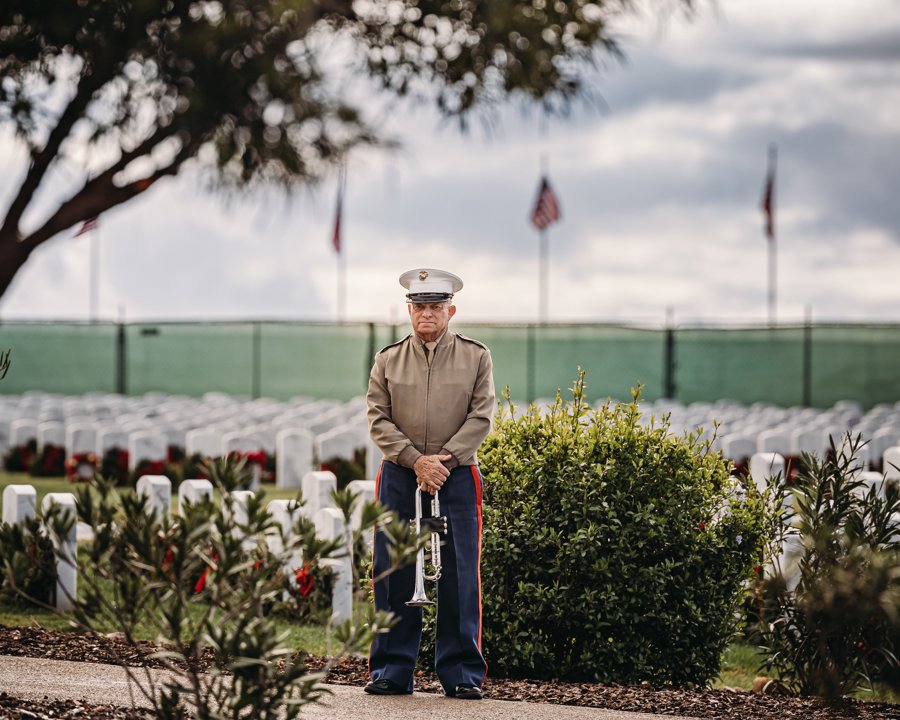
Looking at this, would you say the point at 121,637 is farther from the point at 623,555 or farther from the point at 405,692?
the point at 623,555

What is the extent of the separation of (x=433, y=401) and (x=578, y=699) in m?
1.37

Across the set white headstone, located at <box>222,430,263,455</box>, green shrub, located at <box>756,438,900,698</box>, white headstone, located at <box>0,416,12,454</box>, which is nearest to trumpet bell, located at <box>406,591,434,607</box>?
green shrub, located at <box>756,438,900,698</box>

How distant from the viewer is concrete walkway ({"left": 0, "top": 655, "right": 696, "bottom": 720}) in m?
4.66

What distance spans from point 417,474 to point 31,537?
175 cm

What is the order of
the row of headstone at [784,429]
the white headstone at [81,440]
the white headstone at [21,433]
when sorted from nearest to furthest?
the row of headstone at [784,429]
the white headstone at [81,440]
the white headstone at [21,433]

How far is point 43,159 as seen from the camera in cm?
816

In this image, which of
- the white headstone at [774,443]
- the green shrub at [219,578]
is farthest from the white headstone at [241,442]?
the green shrub at [219,578]

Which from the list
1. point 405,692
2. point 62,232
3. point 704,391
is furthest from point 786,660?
point 704,391

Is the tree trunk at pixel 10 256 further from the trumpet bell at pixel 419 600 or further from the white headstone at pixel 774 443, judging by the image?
the white headstone at pixel 774 443

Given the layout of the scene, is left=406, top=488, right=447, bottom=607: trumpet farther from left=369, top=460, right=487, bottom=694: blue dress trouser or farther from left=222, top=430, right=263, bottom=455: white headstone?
left=222, top=430, right=263, bottom=455: white headstone

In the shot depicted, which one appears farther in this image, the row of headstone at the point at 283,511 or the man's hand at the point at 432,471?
the row of headstone at the point at 283,511

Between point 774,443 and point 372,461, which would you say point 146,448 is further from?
point 774,443

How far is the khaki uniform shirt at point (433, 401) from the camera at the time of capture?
507 cm

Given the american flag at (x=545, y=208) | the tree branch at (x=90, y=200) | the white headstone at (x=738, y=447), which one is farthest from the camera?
the american flag at (x=545, y=208)
